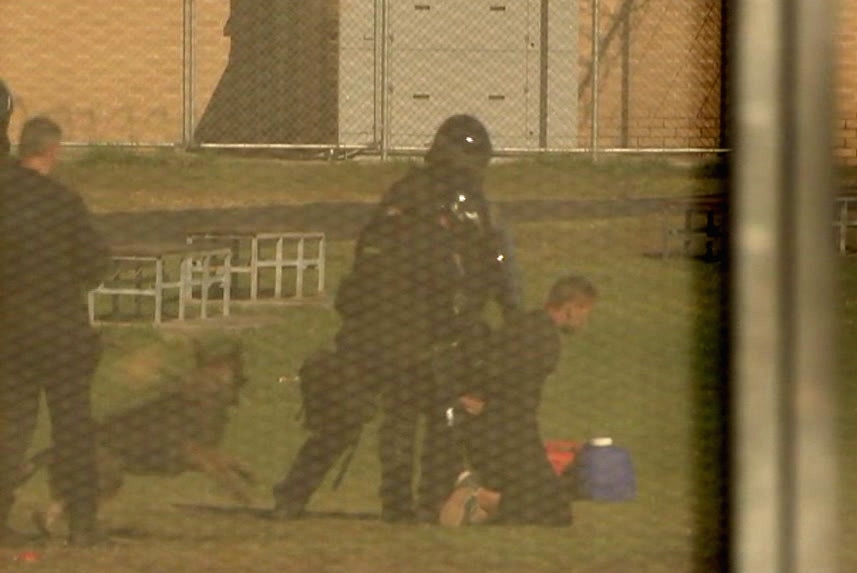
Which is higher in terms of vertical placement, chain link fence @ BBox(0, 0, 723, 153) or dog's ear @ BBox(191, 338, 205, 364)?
chain link fence @ BBox(0, 0, 723, 153)

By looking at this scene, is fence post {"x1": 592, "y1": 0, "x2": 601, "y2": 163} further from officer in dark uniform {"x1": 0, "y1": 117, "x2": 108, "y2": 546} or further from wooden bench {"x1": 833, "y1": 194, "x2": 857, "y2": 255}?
officer in dark uniform {"x1": 0, "y1": 117, "x2": 108, "y2": 546}

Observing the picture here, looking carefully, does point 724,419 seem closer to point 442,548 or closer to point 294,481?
point 442,548

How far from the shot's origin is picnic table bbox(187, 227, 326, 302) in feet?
6.68

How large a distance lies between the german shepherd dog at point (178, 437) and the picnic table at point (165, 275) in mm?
67

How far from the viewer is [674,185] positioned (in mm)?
2010

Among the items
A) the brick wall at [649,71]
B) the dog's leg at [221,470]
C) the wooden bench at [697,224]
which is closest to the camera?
the wooden bench at [697,224]

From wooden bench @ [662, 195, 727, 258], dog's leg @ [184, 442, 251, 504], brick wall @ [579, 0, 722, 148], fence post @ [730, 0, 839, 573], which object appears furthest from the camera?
dog's leg @ [184, 442, 251, 504]

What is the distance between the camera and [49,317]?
2092mm

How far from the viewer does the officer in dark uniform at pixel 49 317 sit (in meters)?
2.07

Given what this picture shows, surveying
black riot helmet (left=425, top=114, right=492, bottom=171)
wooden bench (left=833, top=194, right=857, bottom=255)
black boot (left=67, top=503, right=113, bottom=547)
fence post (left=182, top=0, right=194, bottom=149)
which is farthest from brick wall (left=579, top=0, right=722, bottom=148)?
black boot (left=67, top=503, right=113, bottom=547)

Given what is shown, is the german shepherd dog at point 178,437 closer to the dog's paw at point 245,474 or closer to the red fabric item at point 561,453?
the dog's paw at point 245,474

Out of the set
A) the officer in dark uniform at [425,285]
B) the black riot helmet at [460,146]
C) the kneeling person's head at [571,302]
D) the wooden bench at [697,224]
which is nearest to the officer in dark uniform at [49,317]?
the officer in dark uniform at [425,285]

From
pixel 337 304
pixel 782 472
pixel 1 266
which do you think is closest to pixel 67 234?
→ pixel 1 266

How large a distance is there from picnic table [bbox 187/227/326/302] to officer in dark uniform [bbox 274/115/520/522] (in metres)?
0.05
